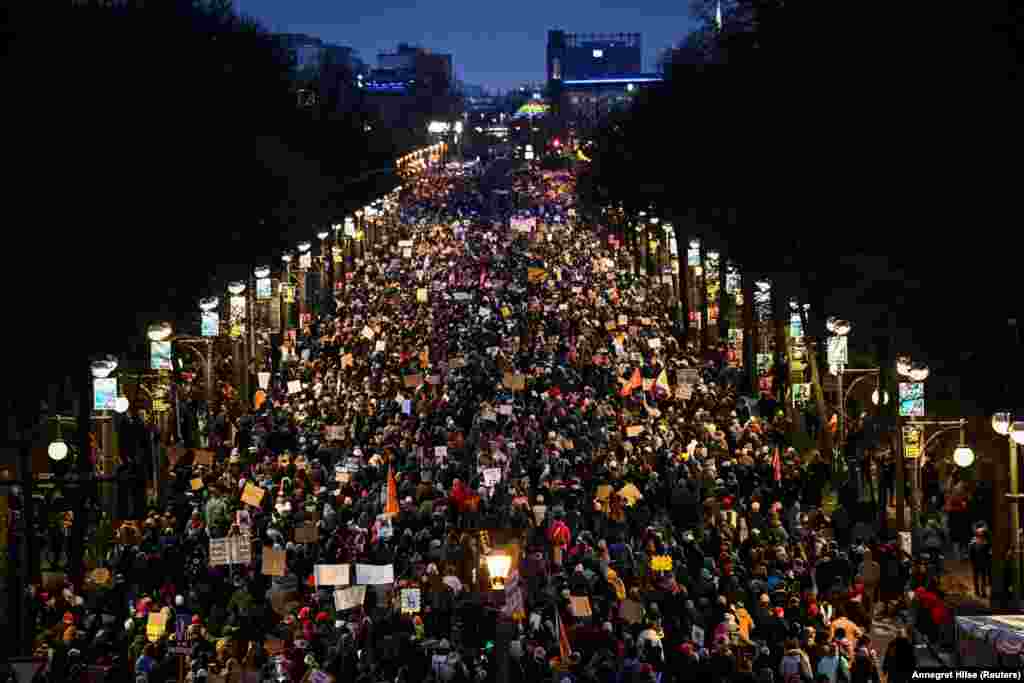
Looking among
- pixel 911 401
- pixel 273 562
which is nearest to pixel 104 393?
pixel 273 562

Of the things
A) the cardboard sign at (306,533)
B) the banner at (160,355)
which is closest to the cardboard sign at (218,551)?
the cardboard sign at (306,533)

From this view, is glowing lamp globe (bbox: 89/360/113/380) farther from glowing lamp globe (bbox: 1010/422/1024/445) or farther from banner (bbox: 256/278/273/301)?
banner (bbox: 256/278/273/301)

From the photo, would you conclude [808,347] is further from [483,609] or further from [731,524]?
[483,609]

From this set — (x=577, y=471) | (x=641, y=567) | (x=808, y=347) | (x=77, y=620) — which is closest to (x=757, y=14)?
(x=808, y=347)

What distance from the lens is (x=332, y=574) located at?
871 inches

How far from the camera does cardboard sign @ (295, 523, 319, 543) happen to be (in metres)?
24.8

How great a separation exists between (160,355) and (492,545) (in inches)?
433

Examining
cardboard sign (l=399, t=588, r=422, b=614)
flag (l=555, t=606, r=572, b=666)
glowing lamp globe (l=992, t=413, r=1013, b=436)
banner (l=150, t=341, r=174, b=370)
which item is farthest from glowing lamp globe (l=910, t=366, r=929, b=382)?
banner (l=150, t=341, r=174, b=370)

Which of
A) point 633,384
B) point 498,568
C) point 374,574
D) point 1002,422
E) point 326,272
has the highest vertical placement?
point 1002,422

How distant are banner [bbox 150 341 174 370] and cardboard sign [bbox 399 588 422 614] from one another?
1359 centimetres

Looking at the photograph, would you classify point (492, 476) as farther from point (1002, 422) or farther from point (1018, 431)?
point (1018, 431)

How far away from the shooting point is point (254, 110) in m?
63.6

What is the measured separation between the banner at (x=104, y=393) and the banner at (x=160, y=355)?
145 inches

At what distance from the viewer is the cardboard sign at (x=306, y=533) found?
2478cm
